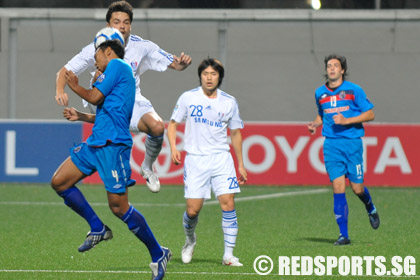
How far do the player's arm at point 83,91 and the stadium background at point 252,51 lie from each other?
15779mm

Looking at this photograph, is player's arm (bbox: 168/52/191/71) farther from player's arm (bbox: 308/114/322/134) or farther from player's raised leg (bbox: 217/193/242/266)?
player's arm (bbox: 308/114/322/134)

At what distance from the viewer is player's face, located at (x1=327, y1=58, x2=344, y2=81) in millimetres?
11070

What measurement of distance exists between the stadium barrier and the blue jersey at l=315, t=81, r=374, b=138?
6.71 meters

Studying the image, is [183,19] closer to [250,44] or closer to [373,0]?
[250,44]

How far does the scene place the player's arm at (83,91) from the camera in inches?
299

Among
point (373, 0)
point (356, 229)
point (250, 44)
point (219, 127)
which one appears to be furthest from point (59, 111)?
point (219, 127)

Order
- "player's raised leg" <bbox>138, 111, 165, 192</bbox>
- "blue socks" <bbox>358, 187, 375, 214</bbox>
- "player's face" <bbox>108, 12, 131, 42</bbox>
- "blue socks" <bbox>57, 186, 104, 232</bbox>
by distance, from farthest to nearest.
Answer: "blue socks" <bbox>358, 187, 375, 214</bbox>, "player's raised leg" <bbox>138, 111, 165, 192</bbox>, "player's face" <bbox>108, 12, 131, 42</bbox>, "blue socks" <bbox>57, 186, 104, 232</bbox>

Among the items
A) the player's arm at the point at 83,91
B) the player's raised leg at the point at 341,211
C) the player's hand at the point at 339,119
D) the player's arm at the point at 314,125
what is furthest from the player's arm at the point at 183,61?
the player's raised leg at the point at 341,211

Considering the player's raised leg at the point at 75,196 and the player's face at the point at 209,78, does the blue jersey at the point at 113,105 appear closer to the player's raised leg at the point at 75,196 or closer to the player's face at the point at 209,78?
the player's raised leg at the point at 75,196

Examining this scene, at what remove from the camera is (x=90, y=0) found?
81.4ft

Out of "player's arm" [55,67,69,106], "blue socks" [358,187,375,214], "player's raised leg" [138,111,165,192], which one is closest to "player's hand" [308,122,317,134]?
"blue socks" [358,187,375,214]

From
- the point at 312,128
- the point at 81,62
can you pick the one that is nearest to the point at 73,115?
the point at 81,62

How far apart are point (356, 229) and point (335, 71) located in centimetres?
239

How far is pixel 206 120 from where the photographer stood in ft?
31.2
